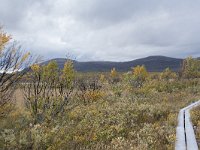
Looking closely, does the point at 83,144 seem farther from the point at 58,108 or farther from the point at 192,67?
the point at 192,67

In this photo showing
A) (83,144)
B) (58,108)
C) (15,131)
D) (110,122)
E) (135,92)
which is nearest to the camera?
(83,144)

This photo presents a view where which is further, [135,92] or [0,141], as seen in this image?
[135,92]

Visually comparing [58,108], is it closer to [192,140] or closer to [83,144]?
[83,144]

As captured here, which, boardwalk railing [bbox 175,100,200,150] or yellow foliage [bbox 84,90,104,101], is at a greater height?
yellow foliage [bbox 84,90,104,101]

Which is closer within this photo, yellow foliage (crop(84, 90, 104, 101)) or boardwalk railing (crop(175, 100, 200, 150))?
boardwalk railing (crop(175, 100, 200, 150))

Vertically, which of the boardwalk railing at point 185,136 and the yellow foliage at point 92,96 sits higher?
the yellow foliage at point 92,96

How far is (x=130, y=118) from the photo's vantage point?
1694 centimetres

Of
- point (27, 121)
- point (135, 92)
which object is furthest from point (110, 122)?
point (135, 92)

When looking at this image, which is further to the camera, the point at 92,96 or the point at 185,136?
the point at 92,96

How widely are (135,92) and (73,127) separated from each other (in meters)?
18.9

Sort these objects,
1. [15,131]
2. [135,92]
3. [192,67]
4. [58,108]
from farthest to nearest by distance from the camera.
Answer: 1. [192,67]
2. [135,92]
3. [58,108]
4. [15,131]

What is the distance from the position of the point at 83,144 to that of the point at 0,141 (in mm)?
3010

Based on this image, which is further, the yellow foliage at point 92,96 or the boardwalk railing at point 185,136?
the yellow foliage at point 92,96

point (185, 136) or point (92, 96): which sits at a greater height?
point (92, 96)
